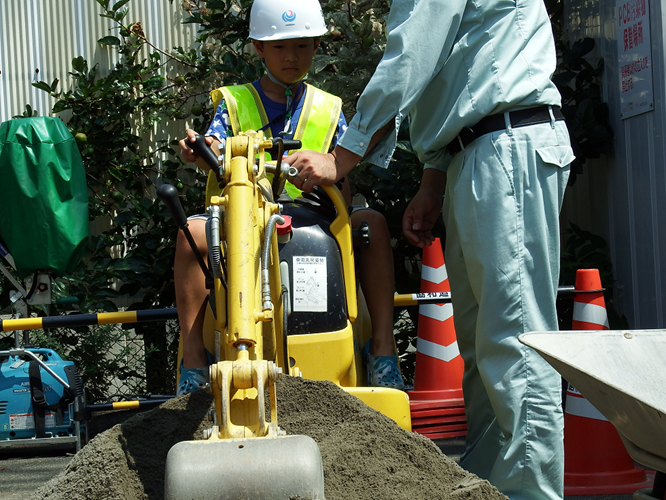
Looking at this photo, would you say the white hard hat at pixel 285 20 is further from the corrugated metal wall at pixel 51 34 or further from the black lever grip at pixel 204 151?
the corrugated metal wall at pixel 51 34

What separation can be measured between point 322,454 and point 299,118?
5.31 ft

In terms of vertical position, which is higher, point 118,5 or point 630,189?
point 118,5

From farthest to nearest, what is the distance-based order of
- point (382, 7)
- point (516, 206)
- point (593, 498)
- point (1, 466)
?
1. point (382, 7)
2. point (1, 466)
3. point (593, 498)
4. point (516, 206)

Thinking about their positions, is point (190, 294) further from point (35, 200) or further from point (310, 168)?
point (35, 200)

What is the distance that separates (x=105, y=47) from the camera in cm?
599

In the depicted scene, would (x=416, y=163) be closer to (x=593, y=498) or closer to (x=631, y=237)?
(x=631, y=237)

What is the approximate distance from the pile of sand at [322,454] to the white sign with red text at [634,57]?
10.3ft

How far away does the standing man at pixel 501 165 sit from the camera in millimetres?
2332

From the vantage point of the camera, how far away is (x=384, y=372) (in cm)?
298

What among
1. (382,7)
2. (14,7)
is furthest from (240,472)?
(14,7)

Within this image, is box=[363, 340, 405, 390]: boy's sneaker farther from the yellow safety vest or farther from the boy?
the yellow safety vest

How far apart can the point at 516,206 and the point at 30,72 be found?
488cm

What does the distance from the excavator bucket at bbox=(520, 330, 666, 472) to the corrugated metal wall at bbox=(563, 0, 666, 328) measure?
252 cm

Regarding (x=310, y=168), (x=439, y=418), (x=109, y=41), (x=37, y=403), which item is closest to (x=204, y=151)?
(x=310, y=168)
